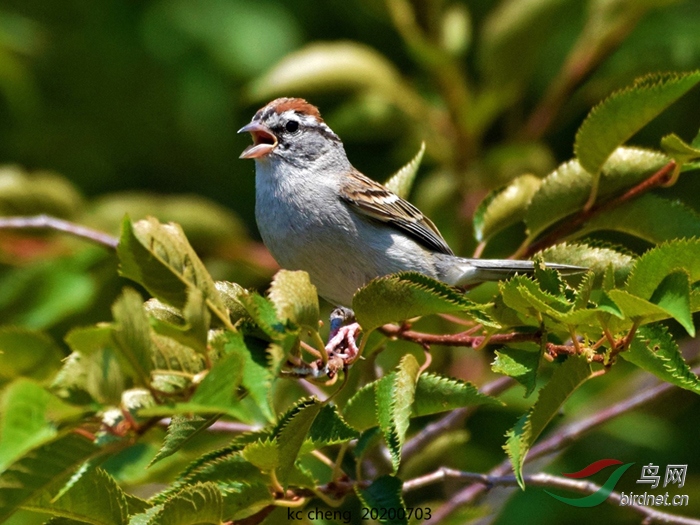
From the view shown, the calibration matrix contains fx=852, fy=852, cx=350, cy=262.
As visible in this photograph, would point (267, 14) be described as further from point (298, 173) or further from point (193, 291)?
point (193, 291)

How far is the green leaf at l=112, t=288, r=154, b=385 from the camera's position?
115cm

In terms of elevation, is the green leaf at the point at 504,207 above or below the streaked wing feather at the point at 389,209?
below

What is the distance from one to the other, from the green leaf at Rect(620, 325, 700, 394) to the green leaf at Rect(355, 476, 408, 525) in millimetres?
488

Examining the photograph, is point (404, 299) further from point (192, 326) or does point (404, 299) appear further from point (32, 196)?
point (32, 196)

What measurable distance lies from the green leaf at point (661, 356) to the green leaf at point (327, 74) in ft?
5.91

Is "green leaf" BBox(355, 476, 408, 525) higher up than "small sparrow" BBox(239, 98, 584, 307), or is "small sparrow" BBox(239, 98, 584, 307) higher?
"small sparrow" BBox(239, 98, 584, 307)

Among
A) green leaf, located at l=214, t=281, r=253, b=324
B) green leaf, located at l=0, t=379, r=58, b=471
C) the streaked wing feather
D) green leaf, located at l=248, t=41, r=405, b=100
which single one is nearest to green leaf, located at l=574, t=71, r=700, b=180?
the streaked wing feather

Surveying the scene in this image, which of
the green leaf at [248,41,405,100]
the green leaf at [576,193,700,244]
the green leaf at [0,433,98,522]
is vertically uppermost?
the green leaf at [248,41,405,100]

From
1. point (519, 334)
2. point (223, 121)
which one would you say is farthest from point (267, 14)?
point (519, 334)

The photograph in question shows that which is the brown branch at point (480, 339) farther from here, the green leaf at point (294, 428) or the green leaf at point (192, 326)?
the green leaf at point (192, 326)

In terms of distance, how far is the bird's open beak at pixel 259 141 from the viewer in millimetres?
2615

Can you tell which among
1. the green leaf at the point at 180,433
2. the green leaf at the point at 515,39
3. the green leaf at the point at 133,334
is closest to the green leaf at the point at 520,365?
the green leaf at the point at 180,433

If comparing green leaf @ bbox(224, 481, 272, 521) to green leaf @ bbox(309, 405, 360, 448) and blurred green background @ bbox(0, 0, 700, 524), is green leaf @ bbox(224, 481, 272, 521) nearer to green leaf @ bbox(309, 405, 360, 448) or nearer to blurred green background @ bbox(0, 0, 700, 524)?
green leaf @ bbox(309, 405, 360, 448)

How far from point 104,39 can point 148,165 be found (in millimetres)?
748
